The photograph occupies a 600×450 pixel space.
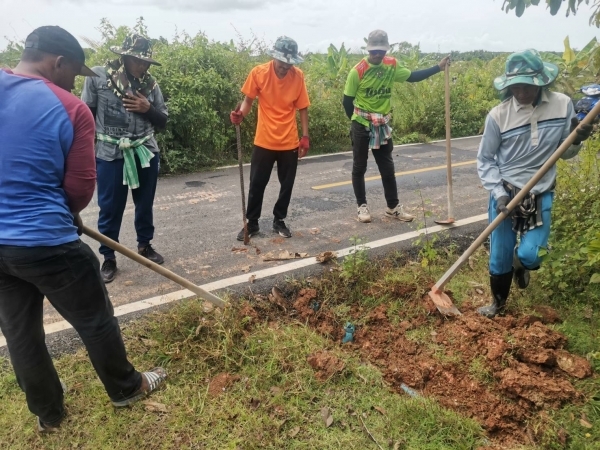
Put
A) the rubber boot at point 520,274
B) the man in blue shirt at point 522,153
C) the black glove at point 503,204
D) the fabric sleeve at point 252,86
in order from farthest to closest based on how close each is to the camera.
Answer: the fabric sleeve at point 252,86
the rubber boot at point 520,274
the black glove at point 503,204
the man in blue shirt at point 522,153

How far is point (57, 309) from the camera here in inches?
95.8

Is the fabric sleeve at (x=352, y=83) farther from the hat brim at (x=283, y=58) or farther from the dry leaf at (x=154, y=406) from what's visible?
the dry leaf at (x=154, y=406)

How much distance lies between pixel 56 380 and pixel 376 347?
2.05m

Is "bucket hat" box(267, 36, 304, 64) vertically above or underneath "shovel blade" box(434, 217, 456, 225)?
above

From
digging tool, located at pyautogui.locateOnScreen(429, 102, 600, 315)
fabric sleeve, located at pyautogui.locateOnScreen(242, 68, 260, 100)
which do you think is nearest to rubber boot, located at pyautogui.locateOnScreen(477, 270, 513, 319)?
digging tool, located at pyautogui.locateOnScreen(429, 102, 600, 315)

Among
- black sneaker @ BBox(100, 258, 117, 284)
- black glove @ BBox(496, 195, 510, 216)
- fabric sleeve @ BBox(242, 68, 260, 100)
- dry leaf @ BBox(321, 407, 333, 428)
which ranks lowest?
dry leaf @ BBox(321, 407, 333, 428)

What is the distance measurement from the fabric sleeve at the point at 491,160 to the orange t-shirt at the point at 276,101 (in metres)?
2.19

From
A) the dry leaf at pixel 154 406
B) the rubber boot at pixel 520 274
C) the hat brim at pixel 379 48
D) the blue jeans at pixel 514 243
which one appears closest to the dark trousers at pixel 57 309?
the dry leaf at pixel 154 406

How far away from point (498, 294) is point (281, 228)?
8.44 ft

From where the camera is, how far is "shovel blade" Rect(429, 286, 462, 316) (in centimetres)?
354

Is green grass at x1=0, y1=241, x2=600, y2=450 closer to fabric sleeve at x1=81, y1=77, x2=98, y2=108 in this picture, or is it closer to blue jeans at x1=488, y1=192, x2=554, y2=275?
blue jeans at x1=488, y1=192, x2=554, y2=275

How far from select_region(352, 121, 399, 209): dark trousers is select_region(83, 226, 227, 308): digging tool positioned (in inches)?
110

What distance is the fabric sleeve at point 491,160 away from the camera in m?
3.34

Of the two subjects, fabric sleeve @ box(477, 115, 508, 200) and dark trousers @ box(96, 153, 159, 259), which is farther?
dark trousers @ box(96, 153, 159, 259)
